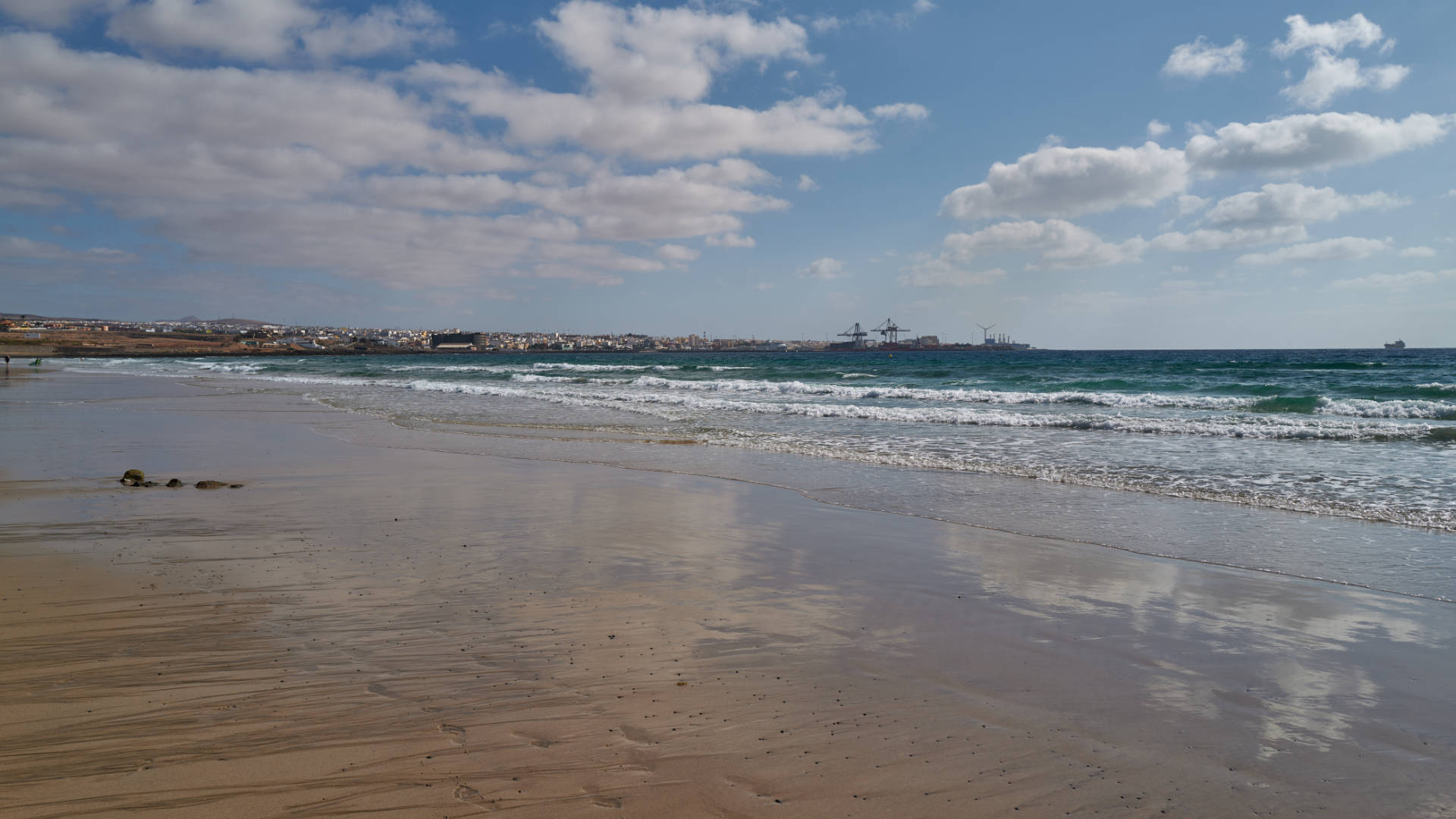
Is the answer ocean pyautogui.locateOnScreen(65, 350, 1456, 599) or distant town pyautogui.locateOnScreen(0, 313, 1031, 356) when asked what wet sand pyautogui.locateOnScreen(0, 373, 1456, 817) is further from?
distant town pyautogui.locateOnScreen(0, 313, 1031, 356)

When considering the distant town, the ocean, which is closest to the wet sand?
the ocean

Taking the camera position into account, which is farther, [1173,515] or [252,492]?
[252,492]

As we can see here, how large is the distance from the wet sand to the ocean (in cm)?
135

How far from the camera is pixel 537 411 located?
21.8 meters

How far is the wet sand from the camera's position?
8.96 ft

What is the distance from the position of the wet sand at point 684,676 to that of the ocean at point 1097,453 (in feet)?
4.43

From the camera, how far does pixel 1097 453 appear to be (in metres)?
12.6

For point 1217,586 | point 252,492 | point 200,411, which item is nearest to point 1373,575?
point 1217,586

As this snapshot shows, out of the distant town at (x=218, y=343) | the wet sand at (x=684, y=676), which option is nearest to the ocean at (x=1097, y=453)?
the wet sand at (x=684, y=676)

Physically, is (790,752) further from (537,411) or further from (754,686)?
(537,411)

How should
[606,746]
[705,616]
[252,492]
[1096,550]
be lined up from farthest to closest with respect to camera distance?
[252,492], [1096,550], [705,616], [606,746]

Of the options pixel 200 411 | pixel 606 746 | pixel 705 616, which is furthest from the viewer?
pixel 200 411

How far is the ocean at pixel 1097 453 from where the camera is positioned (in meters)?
7.07

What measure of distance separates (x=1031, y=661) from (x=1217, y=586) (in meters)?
2.52
